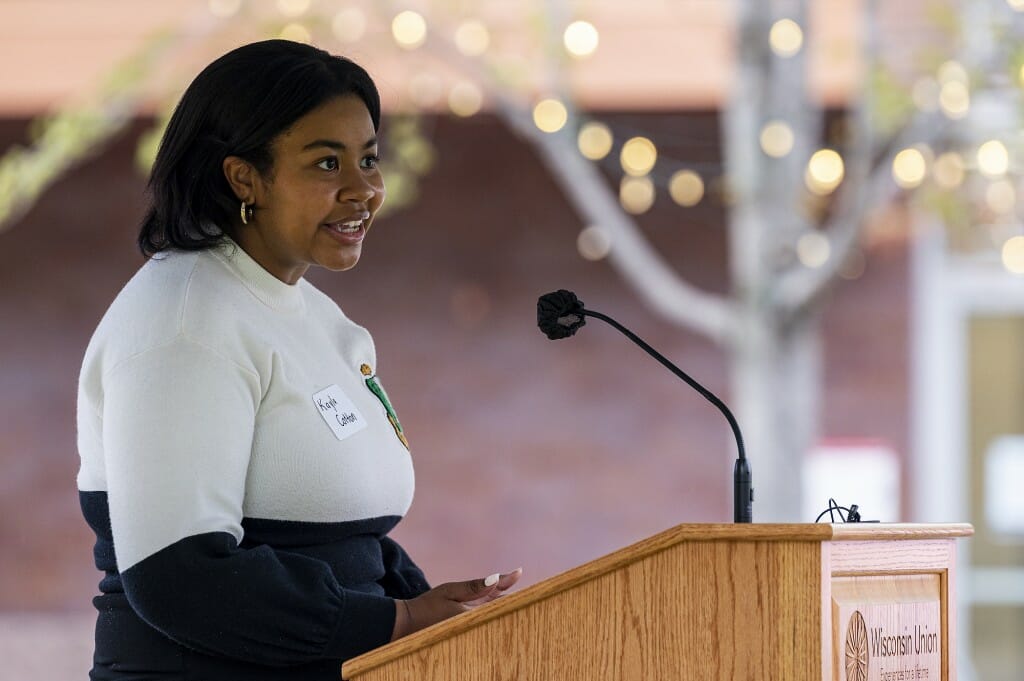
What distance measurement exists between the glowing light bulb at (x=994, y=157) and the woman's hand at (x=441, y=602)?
4.50 metres

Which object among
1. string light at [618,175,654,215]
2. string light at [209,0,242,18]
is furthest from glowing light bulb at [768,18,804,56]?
string light at [209,0,242,18]

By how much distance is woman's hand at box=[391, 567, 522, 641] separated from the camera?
2.10 metres

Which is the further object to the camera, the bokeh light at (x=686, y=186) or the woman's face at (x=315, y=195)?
the bokeh light at (x=686, y=186)

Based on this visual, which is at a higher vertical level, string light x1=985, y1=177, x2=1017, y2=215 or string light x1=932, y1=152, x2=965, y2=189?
string light x1=985, y1=177, x2=1017, y2=215

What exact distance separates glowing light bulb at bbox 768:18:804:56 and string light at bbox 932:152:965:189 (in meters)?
0.92

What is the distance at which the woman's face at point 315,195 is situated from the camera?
2205 millimetres

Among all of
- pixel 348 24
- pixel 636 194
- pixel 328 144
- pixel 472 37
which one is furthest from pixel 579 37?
pixel 328 144

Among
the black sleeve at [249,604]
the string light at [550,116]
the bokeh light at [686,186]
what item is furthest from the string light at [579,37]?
the black sleeve at [249,604]

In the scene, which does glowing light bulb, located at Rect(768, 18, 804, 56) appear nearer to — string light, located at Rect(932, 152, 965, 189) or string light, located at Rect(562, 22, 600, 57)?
string light, located at Rect(562, 22, 600, 57)

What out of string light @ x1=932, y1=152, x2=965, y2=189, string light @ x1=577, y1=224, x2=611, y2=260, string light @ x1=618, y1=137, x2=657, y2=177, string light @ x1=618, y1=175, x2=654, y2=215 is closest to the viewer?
string light @ x1=932, y1=152, x2=965, y2=189

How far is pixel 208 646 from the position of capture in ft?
6.46

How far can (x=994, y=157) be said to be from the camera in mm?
6133

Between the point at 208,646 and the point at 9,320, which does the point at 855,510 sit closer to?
the point at 208,646

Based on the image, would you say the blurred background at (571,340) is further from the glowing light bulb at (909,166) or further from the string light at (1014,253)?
the glowing light bulb at (909,166)
